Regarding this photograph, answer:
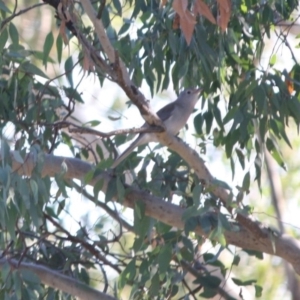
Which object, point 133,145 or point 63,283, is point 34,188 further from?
point 63,283

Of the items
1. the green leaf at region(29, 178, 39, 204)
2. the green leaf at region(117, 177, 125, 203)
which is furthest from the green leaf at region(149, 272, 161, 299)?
the green leaf at region(29, 178, 39, 204)

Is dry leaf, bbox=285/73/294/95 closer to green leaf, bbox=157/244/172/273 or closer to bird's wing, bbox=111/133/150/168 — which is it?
bird's wing, bbox=111/133/150/168

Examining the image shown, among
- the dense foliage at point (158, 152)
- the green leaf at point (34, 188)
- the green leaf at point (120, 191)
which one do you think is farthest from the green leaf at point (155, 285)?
the green leaf at point (34, 188)

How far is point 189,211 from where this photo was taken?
367 centimetres

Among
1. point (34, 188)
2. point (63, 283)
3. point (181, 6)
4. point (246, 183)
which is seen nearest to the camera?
point (181, 6)

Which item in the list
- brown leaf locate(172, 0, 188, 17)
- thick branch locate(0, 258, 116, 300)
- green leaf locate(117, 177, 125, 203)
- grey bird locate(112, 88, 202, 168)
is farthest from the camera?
grey bird locate(112, 88, 202, 168)

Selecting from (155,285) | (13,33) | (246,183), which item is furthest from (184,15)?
(155,285)

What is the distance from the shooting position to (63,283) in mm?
4293

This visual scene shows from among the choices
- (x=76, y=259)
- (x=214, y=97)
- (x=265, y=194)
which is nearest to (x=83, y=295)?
(x=76, y=259)

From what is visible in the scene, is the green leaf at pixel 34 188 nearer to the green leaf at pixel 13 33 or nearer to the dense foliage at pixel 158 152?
the dense foliage at pixel 158 152

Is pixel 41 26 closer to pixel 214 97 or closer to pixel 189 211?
pixel 214 97

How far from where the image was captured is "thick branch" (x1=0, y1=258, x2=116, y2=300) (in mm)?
4250

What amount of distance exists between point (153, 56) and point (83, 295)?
3.83ft

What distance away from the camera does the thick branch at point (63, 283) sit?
4.25 meters
